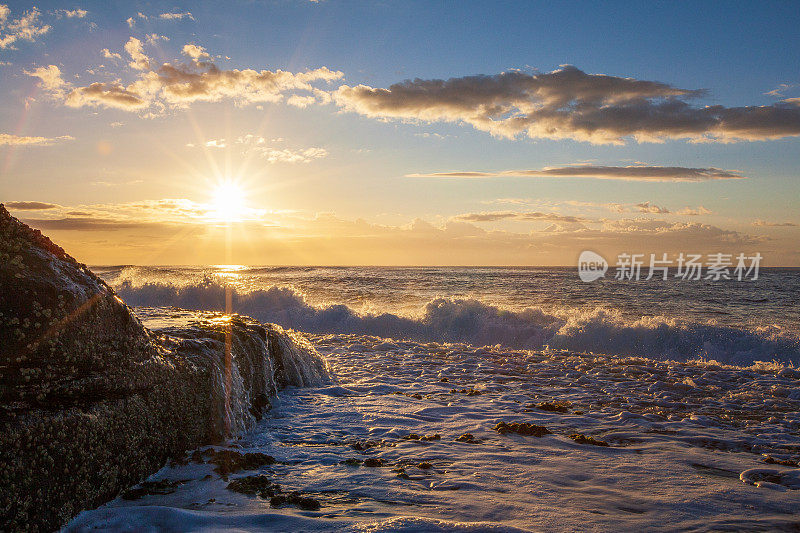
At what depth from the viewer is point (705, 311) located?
23.0 m

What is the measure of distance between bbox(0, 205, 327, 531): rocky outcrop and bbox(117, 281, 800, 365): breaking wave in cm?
1125

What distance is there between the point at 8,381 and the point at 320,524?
78.8 inches

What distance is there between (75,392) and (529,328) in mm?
13026

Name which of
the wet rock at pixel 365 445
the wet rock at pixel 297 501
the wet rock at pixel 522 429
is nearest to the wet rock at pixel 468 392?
the wet rock at pixel 522 429

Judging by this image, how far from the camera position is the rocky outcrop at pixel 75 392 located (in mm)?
2697

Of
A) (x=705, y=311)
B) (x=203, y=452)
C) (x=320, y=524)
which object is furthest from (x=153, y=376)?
(x=705, y=311)

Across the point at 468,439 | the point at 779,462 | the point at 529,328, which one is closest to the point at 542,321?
the point at 529,328

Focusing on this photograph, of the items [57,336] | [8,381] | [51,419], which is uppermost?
[57,336]

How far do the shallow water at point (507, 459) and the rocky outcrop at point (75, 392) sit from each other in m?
0.25

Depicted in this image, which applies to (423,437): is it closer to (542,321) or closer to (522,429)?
(522,429)

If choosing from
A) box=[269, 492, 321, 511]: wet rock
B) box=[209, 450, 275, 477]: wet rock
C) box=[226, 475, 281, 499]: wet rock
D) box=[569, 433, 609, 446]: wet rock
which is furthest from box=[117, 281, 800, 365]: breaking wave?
box=[269, 492, 321, 511]: wet rock

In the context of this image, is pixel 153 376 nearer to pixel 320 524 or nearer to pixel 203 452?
pixel 203 452

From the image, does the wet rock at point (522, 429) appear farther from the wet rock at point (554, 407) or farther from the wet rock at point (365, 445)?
the wet rock at point (365, 445)

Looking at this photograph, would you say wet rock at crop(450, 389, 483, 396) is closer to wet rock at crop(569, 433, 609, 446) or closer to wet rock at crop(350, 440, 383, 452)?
wet rock at crop(569, 433, 609, 446)
